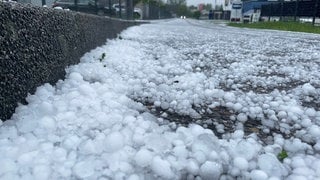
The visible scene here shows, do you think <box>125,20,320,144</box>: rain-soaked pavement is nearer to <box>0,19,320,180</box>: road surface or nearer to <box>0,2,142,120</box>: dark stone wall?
<box>0,19,320,180</box>: road surface

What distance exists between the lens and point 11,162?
4.26ft

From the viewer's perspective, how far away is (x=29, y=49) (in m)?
1.85

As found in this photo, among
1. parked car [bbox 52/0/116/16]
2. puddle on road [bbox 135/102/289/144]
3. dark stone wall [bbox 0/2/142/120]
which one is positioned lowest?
puddle on road [bbox 135/102/289/144]

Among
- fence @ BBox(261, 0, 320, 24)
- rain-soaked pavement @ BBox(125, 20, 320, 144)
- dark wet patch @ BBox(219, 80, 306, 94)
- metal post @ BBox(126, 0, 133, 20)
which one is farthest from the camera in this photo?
fence @ BBox(261, 0, 320, 24)

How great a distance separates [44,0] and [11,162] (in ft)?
8.61

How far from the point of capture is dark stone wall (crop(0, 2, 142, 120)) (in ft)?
5.23

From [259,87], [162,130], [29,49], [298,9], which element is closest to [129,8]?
[298,9]

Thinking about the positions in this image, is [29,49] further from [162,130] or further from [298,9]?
[298,9]

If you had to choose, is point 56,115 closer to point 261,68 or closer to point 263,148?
point 263,148

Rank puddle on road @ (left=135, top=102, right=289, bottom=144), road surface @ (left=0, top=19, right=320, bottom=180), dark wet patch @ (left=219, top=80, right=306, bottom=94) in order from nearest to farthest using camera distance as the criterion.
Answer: road surface @ (left=0, top=19, right=320, bottom=180) → puddle on road @ (left=135, top=102, right=289, bottom=144) → dark wet patch @ (left=219, top=80, right=306, bottom=94)

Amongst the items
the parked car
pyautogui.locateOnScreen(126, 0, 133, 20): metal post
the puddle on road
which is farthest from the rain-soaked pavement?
pyautogui.locateOnScreen(126, 0, 133, 20): metal post

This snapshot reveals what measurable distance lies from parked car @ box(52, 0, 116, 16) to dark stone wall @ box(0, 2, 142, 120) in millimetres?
2391

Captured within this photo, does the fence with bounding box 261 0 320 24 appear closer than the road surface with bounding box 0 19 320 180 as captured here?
No

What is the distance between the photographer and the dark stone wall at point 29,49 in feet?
5.23
